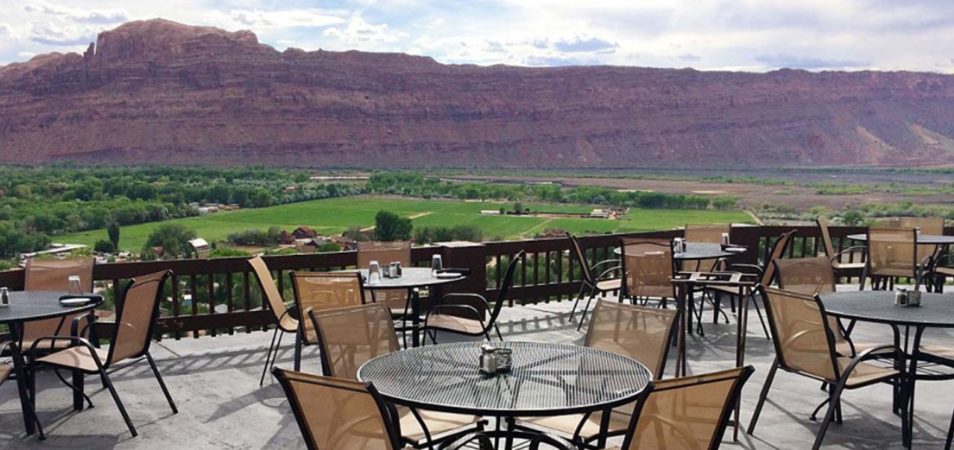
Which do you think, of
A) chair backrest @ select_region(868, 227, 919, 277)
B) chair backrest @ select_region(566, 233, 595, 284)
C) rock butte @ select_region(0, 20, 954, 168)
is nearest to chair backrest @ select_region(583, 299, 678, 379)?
chair backrest @ select_region(566, 233, 595, 284)

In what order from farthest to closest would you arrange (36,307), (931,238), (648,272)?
(931,238) < (648,272) < (36,307)

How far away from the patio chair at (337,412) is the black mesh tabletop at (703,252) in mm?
4207

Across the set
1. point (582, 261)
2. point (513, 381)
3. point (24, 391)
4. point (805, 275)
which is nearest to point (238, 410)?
point (24, 391)

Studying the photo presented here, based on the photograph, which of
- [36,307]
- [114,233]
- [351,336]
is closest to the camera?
[351,336]

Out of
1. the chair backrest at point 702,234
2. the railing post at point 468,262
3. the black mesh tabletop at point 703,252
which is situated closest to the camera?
the black mesh tabletop at point 703,252

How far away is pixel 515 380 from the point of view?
2719 millimetres

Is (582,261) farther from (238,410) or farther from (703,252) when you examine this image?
(238,410)

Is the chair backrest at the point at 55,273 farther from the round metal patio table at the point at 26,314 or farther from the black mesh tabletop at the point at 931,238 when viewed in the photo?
the black mesh tabletop at the point at 931,238

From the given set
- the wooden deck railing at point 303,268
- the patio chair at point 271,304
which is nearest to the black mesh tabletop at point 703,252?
the wooden deck railing at point 303,268

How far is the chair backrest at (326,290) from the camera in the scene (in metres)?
4.70

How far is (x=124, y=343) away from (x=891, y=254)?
6495 millimetres

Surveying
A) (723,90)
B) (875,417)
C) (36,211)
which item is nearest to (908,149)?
(723,90)

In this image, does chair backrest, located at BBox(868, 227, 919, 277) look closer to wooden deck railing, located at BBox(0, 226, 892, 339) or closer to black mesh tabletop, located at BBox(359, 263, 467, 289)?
wooden deck railing, located at BBox(0, 226, 892, 339)

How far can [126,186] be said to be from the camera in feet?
144
